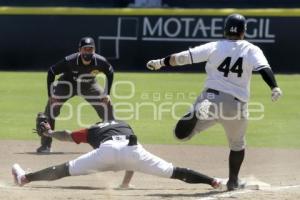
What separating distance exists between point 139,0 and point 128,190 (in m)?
22.3

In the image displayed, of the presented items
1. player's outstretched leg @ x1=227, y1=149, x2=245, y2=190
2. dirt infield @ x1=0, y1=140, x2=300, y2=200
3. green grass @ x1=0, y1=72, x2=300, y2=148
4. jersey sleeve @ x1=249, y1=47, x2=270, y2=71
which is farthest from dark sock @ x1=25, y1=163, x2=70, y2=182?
green grass @ x1=0, y1=72, x2=300, y2=148

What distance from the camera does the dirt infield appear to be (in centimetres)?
805

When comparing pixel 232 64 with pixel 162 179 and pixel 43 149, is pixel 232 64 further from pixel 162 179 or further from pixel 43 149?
pixel 43 149

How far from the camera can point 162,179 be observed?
31.6 feet

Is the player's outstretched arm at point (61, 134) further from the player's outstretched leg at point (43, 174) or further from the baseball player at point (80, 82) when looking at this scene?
the baseball player at point (80, 82)

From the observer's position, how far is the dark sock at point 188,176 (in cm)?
833

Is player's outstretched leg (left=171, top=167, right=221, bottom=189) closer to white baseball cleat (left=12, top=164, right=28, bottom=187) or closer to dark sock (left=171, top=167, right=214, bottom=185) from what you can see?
dark sock (left=171, top=167, right=214, bottom=185)

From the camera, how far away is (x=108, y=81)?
12039 mm

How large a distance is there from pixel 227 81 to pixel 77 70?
12.9 ft

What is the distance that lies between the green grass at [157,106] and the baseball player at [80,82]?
4.01 feet

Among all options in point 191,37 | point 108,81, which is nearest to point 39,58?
point 191,37

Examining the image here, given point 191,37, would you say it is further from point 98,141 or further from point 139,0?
point 98,141

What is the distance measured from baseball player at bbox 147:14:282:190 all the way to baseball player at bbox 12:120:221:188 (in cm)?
43

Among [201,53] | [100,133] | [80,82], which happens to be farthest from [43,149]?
[201,53]
